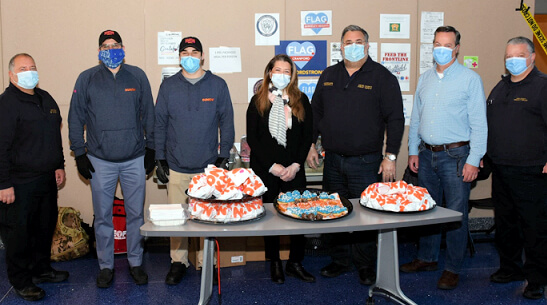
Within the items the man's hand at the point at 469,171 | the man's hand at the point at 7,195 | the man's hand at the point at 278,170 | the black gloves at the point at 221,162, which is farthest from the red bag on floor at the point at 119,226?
the man's hand at the point at 469,171

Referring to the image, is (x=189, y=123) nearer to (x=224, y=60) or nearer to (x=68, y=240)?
(x=224, y=60)

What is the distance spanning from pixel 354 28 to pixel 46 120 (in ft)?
7.64

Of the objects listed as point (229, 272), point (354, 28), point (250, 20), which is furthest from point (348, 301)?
point (250, 20)

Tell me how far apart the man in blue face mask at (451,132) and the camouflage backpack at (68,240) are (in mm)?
2930

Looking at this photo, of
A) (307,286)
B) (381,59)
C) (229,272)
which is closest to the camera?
(307,286)

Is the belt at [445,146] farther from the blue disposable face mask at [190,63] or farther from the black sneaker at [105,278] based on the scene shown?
the black sneaker at [105,278]

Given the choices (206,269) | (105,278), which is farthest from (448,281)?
(105,278)

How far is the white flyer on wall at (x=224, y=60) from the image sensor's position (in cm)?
455

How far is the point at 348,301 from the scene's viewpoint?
335 centimetres

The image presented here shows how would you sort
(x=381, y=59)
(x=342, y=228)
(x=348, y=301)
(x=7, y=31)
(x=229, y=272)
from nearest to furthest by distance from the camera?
(x=342, y=228) < (x=348, y=301) < (x=229, y=272) < (x=7, y=31) < (x=381, y=59)

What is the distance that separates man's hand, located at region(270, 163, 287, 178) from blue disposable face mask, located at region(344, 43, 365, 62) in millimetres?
951

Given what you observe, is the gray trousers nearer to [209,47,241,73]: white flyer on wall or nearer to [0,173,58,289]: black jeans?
[0,173,58,289]: black jeans

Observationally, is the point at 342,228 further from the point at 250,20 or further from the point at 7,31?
the point at 7,31

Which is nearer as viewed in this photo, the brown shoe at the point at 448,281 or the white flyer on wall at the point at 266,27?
the brown shoe at the point at 448,281
